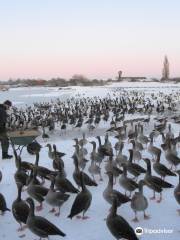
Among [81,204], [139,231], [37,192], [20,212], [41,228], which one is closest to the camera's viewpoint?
[41,228]

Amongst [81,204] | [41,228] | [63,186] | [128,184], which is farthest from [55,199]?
[128,184]

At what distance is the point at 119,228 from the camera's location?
6332mm

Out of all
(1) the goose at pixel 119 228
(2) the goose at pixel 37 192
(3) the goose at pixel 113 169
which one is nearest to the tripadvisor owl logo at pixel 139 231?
(1) the goose at pixel 119 228

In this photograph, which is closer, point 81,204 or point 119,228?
point 119,228

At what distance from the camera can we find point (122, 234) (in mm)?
6246

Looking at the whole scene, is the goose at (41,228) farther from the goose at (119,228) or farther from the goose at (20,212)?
the goose at (119,228)

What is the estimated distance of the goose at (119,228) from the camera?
6223 millimetres

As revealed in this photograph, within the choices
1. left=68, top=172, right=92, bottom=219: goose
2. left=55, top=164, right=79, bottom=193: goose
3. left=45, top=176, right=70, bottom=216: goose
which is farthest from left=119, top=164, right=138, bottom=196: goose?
left=45, top=176, right=70, bottom=216: goose

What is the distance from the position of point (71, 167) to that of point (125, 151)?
2.53 meters

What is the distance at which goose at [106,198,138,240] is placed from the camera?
6223mm

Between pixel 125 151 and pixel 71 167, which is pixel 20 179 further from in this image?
pixel 125 151

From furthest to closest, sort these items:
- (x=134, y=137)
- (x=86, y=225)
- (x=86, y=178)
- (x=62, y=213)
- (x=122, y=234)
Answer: (x=134, y=137), (x=86, y=178), (x=62, y=213), (x=86, y=225), (x=122, y=234)

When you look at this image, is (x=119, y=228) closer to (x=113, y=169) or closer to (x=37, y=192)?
(x=37, y=192)

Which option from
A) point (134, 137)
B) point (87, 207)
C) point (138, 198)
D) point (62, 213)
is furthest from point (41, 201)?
point (134, 137)
